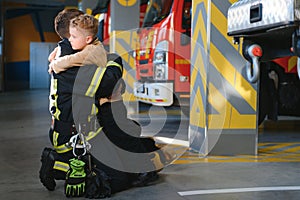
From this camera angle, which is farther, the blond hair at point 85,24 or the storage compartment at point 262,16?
the blond hair at point 85,24

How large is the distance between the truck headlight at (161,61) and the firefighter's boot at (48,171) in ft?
12.3

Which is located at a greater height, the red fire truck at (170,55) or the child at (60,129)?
the red fire truck at (170,55)

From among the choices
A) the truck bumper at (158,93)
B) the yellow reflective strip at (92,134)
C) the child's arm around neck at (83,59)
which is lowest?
the yellow reflective strip at (92,134)

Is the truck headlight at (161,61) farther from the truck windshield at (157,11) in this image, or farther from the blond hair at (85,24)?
the blond hair at (85,24)

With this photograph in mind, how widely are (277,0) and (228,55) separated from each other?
239 cm

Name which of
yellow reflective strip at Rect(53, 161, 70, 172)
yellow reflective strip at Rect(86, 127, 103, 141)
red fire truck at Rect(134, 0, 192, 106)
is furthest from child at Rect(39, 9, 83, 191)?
red fire truck at Rect(134, 0, 192, 106)

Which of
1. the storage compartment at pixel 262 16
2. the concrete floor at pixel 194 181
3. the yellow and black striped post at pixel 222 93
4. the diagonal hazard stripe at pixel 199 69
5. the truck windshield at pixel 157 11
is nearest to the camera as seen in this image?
the storage compartment at pixel 262 16

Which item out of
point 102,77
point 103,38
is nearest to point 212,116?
point 102,77

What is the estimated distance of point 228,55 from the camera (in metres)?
5.22

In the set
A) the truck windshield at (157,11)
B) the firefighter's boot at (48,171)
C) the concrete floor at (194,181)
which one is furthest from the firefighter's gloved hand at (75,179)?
the truck windshield at (157,11)

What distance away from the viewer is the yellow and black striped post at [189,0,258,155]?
5172mm

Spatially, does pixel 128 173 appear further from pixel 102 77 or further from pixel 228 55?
pixel 228 55

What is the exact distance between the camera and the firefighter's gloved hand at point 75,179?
3527mm

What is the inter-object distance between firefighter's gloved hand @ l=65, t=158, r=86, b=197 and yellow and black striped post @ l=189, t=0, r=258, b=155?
1.96 metres
